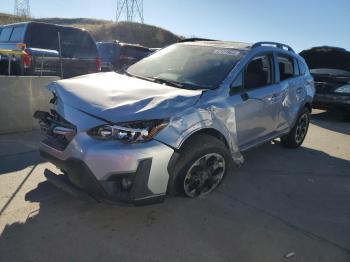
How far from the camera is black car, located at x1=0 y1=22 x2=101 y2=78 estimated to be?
7.70 meters

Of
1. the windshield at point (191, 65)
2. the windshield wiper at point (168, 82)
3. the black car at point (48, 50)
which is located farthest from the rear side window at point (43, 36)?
the windshield wiper at point (168, 82)

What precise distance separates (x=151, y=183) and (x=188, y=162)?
51cm

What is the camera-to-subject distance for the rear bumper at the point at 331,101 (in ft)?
32.1

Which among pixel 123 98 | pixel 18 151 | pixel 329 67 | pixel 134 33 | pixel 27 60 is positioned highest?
pixel 123 98

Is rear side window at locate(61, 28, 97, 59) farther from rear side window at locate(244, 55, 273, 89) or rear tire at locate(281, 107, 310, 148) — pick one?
rear side window at locate(244, 55, 273, 89)

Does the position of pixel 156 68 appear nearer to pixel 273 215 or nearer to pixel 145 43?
pixel 273 215

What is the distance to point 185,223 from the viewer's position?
11.8ft

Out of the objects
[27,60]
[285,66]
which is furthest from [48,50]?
[285,66]

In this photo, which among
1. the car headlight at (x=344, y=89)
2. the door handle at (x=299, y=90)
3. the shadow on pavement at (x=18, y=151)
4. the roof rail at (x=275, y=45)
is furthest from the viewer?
the car headlight at (x=344, y=89)

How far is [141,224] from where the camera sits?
3.52 metres

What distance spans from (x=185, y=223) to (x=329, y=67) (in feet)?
30.9

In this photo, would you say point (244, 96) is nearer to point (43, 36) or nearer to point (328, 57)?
point (43, 36)

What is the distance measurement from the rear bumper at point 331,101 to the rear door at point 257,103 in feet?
17.8

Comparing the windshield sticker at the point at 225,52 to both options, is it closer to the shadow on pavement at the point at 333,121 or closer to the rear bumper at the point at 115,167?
the rear bumper at the point at 115,167
